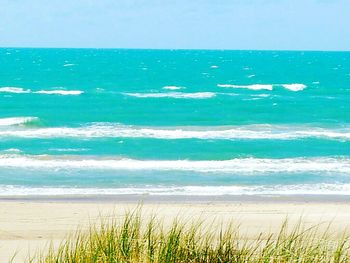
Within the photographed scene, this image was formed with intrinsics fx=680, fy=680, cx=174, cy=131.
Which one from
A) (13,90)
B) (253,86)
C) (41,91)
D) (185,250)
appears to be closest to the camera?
(185,250)

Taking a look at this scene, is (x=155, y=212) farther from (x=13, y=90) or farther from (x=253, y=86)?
(x=253, y=86)

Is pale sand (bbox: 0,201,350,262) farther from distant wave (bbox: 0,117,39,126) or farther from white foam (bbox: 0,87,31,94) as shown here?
white foam (bbox: 0,87,31,94)

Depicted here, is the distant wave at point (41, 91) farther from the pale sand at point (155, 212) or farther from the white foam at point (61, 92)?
the pale sand at point (155, 212)

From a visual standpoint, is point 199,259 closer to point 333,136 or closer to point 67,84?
point 333,136

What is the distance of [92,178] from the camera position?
18.1 m

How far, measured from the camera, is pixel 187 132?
94.1ft

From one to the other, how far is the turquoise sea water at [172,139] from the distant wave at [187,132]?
4cm

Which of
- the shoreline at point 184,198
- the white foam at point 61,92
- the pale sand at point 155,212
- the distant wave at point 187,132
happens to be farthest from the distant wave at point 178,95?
the pale sand at point 155,212

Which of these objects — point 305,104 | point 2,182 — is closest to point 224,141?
point 2,182

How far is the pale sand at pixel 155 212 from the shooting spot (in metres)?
12.4

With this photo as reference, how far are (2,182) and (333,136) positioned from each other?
14.3m

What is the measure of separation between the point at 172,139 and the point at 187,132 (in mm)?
2470

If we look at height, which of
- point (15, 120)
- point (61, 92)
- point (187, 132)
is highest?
point (61, 92)

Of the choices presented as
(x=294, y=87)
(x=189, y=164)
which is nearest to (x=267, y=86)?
(x=294, y=87)
